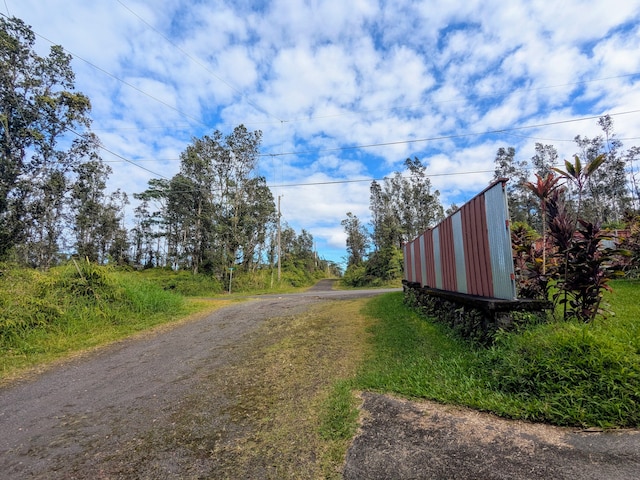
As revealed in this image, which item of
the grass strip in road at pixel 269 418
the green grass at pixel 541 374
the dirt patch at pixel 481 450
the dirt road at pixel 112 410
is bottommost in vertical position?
the dirt road at pixel 112 410

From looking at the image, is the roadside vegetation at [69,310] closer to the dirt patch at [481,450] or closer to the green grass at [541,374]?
the dirt patch at [481,450]

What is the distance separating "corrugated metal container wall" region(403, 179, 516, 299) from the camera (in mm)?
3512

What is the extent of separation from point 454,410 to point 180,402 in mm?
2533

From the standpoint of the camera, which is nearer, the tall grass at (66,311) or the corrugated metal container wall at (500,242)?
the corrugated metal container wall at (500,242)

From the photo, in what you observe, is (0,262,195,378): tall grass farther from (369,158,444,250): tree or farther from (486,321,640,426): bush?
(369,158,444,250): tree

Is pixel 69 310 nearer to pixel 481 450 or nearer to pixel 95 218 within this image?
pixel 481 450

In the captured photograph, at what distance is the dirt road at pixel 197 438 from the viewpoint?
1824 mm

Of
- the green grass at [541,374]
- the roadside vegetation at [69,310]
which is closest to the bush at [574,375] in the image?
the green grass at [541,374]

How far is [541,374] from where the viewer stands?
100 inches

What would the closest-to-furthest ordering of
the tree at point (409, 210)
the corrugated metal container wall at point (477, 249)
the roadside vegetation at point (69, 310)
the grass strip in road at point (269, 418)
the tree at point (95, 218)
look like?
the grass strip in road at point (269, 418)
the corrugated metal container wall at point (477, 249)
the roadside vegetation at point (69, 310)
the tree at point (95, 218)
the tree at point (409, 210)

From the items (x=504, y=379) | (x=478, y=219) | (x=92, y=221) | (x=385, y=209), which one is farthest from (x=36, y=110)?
(x=385, y=209)

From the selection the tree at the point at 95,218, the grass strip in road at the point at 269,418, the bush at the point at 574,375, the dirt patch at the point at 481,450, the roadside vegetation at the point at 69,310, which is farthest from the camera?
the tree at the point at 95,218

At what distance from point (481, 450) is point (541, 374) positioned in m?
1.01

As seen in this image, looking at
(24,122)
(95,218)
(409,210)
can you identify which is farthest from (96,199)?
(409,210)
